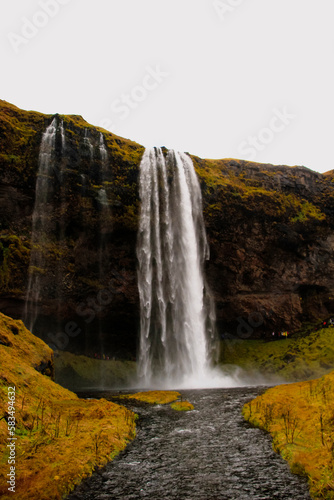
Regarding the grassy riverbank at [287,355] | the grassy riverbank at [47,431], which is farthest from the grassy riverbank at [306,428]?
the grassy riverbank at [287,355]

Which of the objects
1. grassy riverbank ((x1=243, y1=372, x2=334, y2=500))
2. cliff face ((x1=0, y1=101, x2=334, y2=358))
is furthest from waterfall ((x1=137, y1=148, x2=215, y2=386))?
grassy riverbank ((x1=243, y1=372, x2=334, y2=500))

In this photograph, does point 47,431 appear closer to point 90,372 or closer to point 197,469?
point 197,469

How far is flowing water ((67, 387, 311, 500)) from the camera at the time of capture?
6.52 meters

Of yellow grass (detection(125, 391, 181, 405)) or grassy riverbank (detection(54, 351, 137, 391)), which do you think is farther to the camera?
grassy riverbank (detection(54, 351, 137, 391))

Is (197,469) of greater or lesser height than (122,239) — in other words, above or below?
below

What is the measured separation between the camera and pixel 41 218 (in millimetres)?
31750

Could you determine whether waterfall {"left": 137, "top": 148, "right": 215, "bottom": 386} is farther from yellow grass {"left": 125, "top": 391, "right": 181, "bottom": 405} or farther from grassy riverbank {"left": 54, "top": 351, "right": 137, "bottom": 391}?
yellow grass {"left": 125, "top": 391, "right": 181, "bottom": 405}

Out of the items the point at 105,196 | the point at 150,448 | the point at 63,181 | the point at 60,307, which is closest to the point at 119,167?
the point at 105,196

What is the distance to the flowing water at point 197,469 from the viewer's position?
6.52 meters

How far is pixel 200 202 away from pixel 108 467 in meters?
31.0

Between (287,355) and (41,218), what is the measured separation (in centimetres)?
3006

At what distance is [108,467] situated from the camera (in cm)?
794

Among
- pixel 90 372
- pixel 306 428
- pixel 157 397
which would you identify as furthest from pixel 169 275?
pixel 306 428

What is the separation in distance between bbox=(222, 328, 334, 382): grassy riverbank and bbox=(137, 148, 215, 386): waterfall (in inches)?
182
